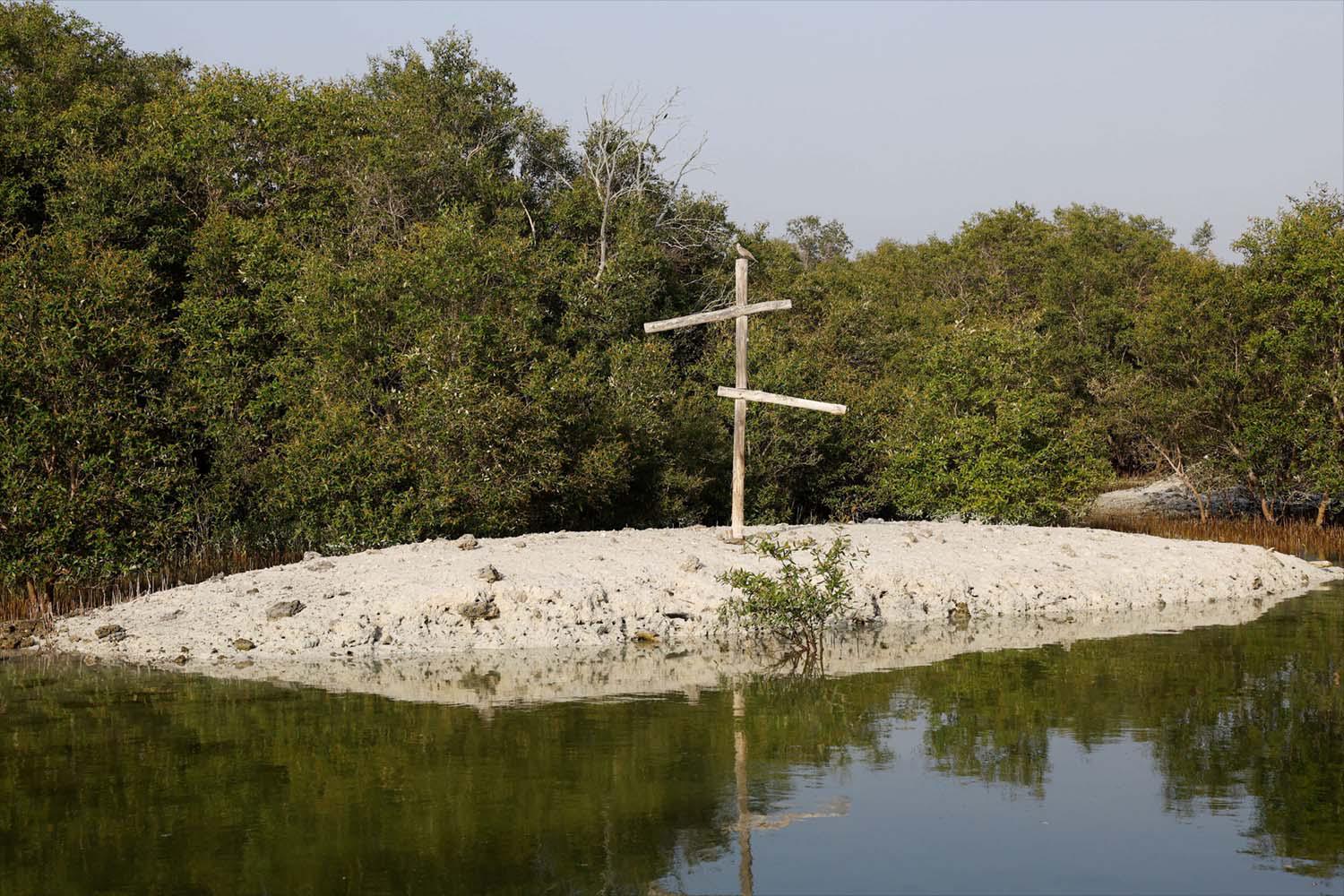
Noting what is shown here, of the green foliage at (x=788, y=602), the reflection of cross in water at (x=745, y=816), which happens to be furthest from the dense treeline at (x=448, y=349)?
the reflection of cross in water at (x=745, y=816)

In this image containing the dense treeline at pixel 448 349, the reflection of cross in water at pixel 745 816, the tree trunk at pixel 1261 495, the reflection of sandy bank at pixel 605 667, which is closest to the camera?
the reflection of cross in water at pixel 745 816

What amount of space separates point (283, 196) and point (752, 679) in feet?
69.4

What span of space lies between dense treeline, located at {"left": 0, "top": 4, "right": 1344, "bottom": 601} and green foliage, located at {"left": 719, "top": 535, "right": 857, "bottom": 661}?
7018 mm

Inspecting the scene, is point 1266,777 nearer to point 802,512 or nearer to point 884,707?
point 884,707

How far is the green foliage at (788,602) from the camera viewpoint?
688 inches

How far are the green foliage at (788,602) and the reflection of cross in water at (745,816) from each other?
211 inches

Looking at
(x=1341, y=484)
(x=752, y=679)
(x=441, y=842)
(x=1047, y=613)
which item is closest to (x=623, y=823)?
(x=441, y=842)

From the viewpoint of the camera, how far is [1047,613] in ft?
67.4

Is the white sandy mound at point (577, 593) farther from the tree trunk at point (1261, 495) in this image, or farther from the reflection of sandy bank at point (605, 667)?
the tree trunk at point (1261, 495)

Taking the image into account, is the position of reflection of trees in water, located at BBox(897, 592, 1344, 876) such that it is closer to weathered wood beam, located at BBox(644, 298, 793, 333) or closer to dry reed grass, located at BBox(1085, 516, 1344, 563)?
weathered wood beam, located at BBox(644, 298, 793, 333)

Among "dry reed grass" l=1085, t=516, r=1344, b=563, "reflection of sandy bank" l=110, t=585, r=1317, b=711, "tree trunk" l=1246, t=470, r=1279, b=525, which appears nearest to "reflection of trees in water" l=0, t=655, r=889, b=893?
"reflection of sandy bank" l=110, t=585, r=1317, b=711

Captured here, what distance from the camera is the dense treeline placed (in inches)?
892

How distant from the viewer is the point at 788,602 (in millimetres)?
17484

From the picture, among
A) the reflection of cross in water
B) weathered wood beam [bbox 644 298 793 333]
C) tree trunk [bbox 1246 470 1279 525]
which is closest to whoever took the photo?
the reflection of cross in water
